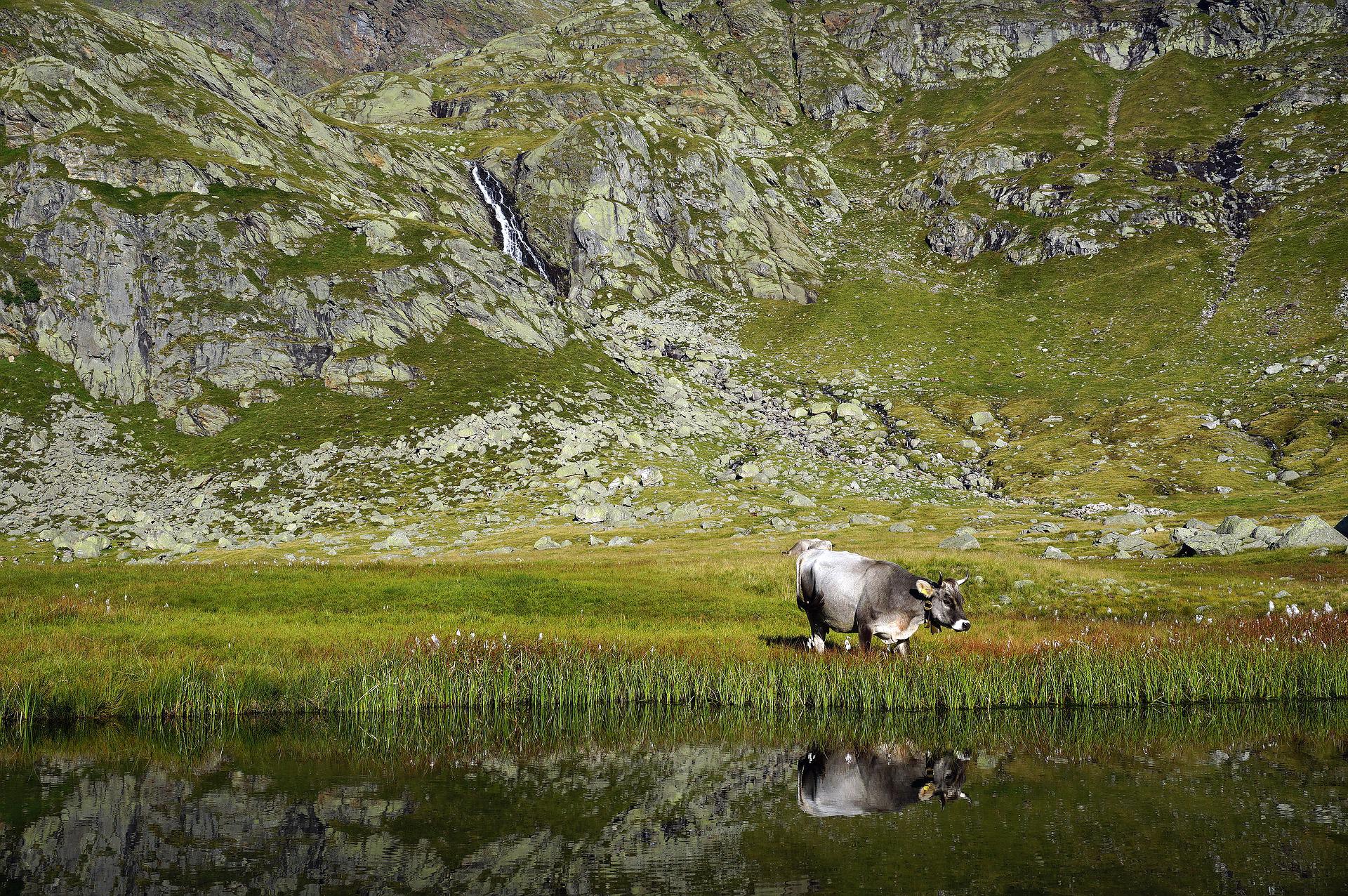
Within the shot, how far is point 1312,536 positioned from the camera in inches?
1833

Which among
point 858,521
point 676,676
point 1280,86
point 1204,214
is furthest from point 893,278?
point 676,676

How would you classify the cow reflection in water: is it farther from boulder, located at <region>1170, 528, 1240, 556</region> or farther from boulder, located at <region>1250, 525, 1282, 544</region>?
boulder, located at <region>1250, 525, 1282, 544</region>

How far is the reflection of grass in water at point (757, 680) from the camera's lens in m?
21.1

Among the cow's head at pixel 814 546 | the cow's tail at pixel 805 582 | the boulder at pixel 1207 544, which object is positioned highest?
the cow's head at pixel 814 546

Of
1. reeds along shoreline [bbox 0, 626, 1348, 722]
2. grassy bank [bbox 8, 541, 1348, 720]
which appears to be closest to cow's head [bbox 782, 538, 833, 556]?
Result: grassy bank [bbox 8, 541, 1348, 720]

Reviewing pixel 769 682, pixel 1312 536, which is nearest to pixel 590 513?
pixel 1312 536

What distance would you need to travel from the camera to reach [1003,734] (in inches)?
742

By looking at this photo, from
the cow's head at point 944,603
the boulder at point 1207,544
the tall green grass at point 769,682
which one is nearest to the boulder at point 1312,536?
the boulder at point 1207,544

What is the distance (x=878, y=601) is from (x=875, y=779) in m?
9.10

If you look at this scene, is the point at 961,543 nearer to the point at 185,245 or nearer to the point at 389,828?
the point at 389,828

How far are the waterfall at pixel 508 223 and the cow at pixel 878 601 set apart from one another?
124m

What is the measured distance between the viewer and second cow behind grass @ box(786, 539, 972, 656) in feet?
77.4

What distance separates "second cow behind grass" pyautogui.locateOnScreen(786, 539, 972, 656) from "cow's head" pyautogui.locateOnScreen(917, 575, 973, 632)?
0.02 m

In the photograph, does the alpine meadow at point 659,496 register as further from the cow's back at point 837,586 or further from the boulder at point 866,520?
the boulder at point 866,520
